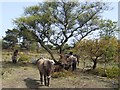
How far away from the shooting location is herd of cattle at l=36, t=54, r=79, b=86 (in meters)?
14.6

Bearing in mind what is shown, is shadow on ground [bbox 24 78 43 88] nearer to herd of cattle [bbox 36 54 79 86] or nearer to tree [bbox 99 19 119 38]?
herd of cattle [bbox 36 54 79 86]

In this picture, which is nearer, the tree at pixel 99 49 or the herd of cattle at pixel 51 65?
the herd of cattle at pixel 51 65

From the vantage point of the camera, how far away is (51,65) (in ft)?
47.9

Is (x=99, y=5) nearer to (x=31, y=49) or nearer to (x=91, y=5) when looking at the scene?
(x=91, y=5)

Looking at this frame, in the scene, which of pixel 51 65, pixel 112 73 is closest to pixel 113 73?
pixel 112 73

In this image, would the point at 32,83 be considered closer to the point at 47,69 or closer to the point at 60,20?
the point at 47,69

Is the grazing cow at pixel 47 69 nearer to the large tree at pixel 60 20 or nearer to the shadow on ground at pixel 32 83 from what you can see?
the shadow on ground at pixel 32 83

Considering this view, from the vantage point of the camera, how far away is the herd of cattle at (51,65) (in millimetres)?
14625

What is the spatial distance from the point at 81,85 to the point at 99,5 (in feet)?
40.1

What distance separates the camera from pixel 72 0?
24.6 meters

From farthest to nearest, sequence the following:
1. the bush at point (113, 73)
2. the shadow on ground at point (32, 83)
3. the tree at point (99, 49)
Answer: the tree at point (99, 49), the bush at point (113, 73), the shadow on ground at point (32, 83)

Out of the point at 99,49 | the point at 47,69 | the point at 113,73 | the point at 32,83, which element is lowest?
the point at 32,83

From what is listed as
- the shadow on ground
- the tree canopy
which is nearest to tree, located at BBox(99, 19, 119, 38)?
the tree canopy

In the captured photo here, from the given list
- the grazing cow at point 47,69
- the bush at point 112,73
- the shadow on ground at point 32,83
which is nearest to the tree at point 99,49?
the bush at point 112,73
